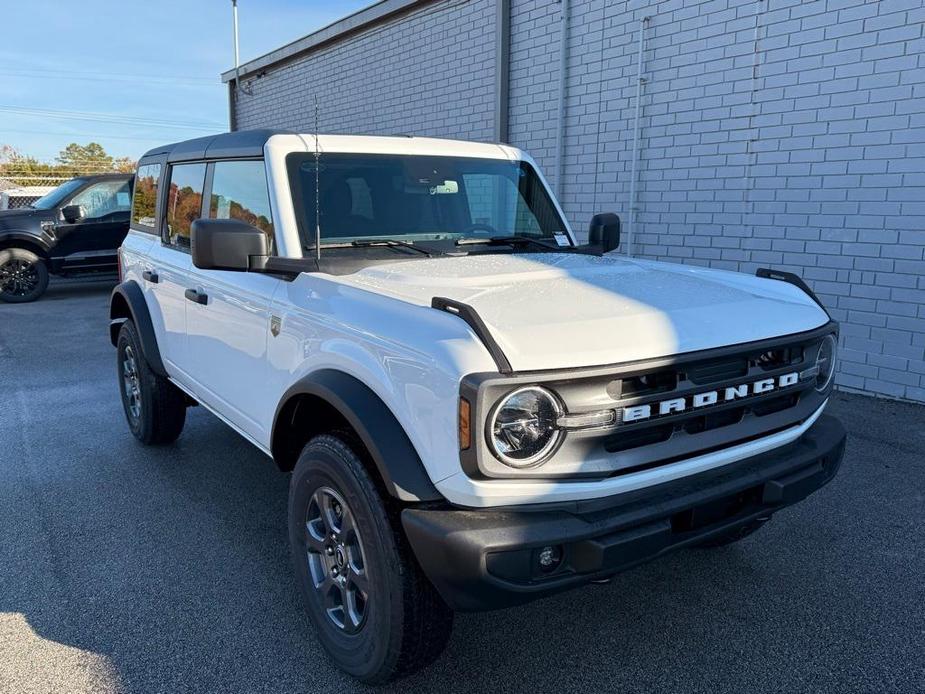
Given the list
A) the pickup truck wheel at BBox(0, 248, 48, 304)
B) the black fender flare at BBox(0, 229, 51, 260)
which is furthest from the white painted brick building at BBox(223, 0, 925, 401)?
the pickup truck wheel at BBox(0, 248, 48, 304)

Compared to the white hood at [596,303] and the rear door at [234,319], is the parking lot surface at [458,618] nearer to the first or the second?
the rear door at [234,319]

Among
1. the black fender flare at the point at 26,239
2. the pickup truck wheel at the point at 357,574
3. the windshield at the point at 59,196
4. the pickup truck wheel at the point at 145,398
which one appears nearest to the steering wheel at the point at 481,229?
the pickup truck wheel at the point at 357,574

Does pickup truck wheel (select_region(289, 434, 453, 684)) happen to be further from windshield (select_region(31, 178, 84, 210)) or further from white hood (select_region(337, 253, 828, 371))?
windshield (select_region(31, 178, 84, 210))

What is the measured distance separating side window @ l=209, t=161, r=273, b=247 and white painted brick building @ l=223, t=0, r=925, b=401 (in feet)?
11.7

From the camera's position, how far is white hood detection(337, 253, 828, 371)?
2113mm

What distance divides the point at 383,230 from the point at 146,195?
2.53 metres

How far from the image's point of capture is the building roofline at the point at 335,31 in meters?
11.2

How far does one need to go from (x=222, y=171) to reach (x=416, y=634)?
8.66ft

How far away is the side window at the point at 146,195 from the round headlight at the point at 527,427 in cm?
369

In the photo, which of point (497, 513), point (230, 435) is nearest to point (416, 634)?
point (497, 513)

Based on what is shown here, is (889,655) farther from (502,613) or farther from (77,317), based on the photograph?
(77,317)

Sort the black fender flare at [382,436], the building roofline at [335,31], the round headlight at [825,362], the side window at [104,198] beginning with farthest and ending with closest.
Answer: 1. the side window at [104,198]
2. the building roofline at [335,31]
3. the round headlight at [825,362]
4. the black fender flare at [382,436]

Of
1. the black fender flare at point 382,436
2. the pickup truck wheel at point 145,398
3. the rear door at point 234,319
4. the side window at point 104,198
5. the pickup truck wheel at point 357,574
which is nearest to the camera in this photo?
the black fender flare at point 382,436

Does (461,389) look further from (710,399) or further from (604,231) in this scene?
(604,231)
